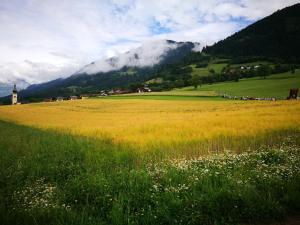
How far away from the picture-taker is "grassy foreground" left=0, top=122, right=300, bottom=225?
766 centimetres

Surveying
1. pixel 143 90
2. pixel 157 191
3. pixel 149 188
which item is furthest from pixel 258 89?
pixel 143 90

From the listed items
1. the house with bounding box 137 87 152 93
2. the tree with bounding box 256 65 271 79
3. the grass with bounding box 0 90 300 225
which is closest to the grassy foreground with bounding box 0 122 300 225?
the grass with bounding box 0 90 300 225

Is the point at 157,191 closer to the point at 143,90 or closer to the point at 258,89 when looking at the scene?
the point at 258,89

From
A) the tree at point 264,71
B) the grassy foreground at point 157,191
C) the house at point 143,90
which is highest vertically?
the tree at point 264,71

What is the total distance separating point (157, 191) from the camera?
8945 millimetres

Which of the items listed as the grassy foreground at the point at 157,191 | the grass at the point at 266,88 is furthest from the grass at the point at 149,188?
the grass at the point at 266,88

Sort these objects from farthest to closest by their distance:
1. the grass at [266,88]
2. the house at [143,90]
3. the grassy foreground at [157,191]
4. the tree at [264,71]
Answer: the house at [143,90]
the tree at [264,71]
the grass at [266,88]
the grassy foreground at [157,191]

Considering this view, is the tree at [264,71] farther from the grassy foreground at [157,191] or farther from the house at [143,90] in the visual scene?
the grassy foreground at [157,191]

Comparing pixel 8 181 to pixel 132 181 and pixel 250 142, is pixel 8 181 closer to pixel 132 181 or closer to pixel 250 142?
pixel 132 181

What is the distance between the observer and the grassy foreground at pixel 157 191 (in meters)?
7.66

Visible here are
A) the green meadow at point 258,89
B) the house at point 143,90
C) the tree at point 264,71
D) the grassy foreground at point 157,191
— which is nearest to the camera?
the grassy foreground at point 157,191

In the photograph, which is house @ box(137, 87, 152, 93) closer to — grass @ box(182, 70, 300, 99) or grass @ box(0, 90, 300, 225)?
grass @ box(182, 70, 300, 99)

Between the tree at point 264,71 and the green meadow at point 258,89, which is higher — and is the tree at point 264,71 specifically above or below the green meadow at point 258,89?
above

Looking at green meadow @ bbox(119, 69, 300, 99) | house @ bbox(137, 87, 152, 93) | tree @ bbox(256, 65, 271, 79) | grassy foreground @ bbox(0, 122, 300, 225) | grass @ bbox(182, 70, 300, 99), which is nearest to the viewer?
grassy foreground @ bbox(0, 122, 300, 225)
